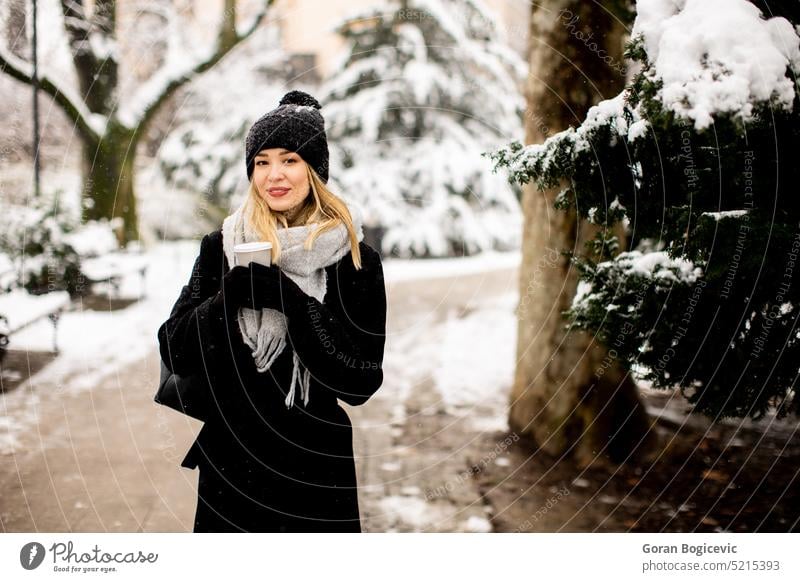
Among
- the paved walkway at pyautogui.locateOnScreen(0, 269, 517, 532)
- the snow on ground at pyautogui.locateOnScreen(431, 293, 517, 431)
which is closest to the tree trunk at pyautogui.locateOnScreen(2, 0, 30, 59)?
the paved walkway at pyautogui.locateOnScreen(0, 269, 517, 532)

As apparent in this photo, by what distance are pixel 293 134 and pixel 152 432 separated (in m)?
2.20

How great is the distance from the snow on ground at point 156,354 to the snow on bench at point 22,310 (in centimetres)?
15

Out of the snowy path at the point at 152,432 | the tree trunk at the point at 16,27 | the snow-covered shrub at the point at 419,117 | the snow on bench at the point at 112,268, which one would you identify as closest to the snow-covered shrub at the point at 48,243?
the snow on bench at the point at 112,268

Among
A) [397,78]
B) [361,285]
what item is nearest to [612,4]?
[361,285]

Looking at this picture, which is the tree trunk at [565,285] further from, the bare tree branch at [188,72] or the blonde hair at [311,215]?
the bare tree branch at [188,72]

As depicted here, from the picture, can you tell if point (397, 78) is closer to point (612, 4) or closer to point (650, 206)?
point (612, 4)

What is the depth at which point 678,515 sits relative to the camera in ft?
8.84

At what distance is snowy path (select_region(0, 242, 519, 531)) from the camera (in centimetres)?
269

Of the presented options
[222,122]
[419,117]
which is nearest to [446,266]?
[419,117]

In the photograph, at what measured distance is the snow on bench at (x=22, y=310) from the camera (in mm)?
3482

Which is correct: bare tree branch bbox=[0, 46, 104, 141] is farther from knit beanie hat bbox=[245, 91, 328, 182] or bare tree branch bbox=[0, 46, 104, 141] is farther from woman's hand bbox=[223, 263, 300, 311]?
woman's hand bbox=[223, 263, 300, 311]

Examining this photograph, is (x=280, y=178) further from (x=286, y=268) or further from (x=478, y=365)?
(x=478, y=365)

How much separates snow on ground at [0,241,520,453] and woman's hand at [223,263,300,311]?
6.79 feet
